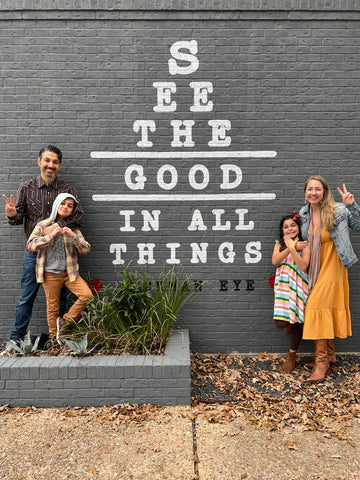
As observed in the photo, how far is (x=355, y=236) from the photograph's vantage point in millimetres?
4285

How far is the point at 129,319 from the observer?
3756mm

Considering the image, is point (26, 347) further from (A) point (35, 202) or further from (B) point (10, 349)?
(A) point (35, 202)

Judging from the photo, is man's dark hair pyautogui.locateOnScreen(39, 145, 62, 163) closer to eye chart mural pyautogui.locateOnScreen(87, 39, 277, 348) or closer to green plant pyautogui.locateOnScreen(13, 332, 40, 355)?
eye chart mural pyautogui.locateOnScreen(87, 39, 277, 348)

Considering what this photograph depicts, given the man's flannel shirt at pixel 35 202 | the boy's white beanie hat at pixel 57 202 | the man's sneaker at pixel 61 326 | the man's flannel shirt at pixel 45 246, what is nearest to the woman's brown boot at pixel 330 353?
the man's sneaker at pixel 61 326

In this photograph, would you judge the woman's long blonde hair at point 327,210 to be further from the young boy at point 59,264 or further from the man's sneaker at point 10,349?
the man's sneaker at point 10,349

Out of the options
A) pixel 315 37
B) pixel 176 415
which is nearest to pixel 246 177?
pixel 315 37

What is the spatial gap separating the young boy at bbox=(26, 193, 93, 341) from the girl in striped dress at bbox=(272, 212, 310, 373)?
198 cm

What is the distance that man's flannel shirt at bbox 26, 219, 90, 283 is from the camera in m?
3.56

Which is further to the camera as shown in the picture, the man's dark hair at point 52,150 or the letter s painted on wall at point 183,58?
the letter s painted on wall at point 183,58

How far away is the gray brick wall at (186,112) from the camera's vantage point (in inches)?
162

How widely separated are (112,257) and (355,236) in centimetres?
290

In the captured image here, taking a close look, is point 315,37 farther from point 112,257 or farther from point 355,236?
point 112,257

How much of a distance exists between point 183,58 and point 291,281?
2.78m

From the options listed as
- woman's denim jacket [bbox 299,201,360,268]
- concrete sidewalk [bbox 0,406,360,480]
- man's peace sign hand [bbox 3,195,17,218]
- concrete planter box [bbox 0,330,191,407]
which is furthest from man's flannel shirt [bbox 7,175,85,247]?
woman's denim jacket [bbox 299,201,360,268]
